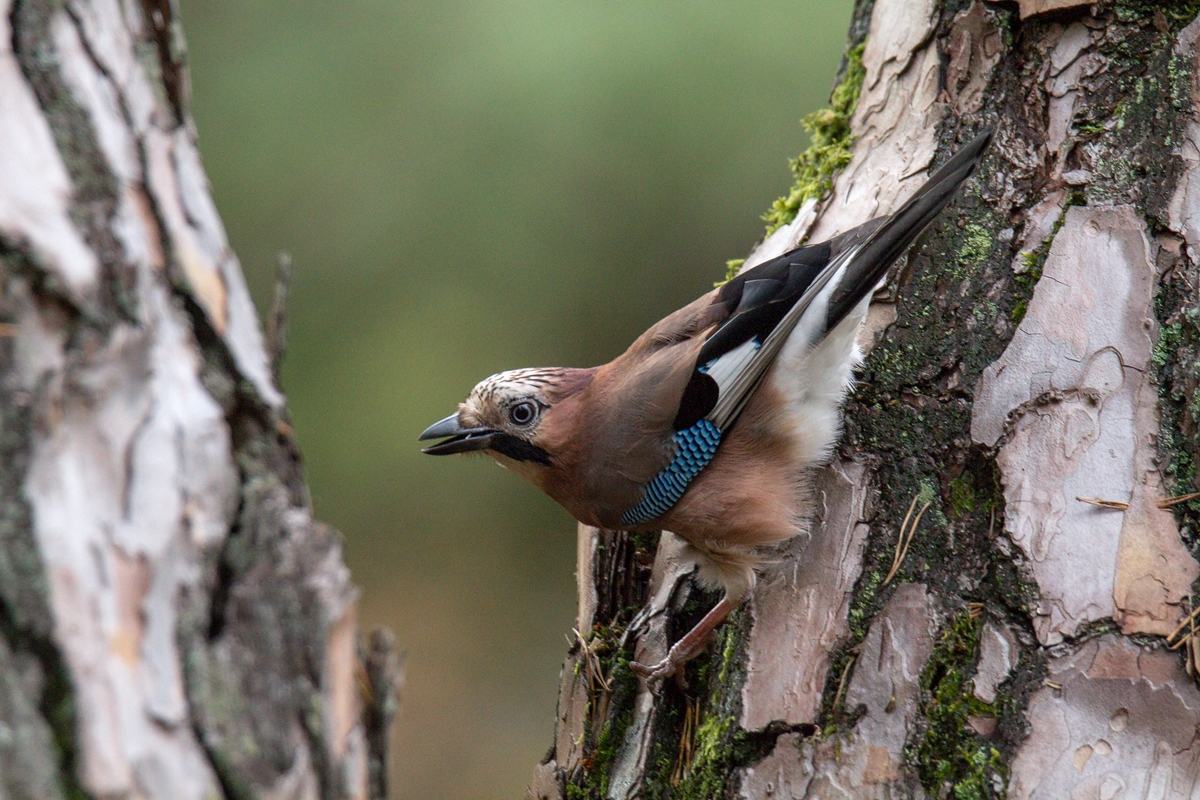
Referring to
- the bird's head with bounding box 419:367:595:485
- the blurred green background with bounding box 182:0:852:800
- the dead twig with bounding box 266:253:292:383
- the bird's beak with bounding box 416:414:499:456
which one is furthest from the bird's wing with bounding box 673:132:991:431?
the blurred green background with bounding box 182:0:852:800

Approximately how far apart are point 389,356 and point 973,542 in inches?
159

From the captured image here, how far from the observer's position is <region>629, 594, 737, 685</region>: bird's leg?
2.54 metres

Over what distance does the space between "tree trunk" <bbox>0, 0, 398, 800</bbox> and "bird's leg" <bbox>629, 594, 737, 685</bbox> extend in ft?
4.02

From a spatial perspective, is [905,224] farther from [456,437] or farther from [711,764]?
[456,437]

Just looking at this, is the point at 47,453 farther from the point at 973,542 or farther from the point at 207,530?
the point at 973,542

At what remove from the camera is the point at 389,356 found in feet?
18.6

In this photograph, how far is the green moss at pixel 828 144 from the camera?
3.21m

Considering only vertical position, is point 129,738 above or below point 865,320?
below

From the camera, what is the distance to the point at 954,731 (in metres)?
2.07

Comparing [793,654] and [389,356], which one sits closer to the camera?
[793,654]

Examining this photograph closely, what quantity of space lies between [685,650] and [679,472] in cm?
63

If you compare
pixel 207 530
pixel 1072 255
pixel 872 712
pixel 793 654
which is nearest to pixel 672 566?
pixel 793 654

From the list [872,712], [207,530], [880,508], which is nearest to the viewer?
[207,530]

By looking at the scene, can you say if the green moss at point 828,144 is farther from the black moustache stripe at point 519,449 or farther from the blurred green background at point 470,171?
the blurred green background at point 470,171
